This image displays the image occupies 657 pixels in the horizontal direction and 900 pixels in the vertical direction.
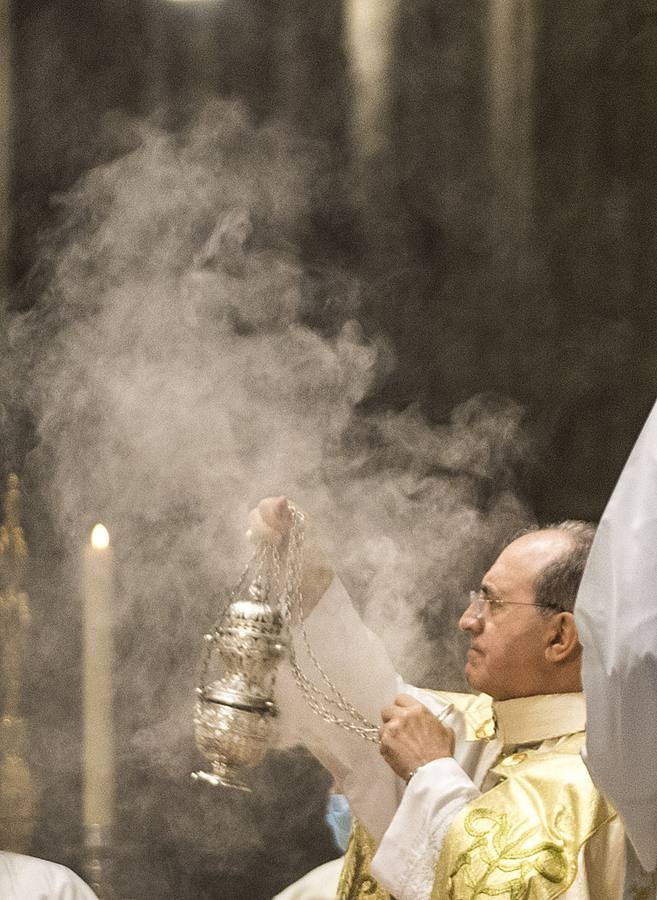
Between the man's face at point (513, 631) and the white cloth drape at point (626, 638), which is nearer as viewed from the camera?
the white cloth drape at point (626, 638)

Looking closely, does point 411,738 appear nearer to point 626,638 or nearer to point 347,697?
point 347,697

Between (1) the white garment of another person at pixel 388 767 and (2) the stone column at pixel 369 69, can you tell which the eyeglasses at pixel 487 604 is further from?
(2) the stone column at pixel 369 69

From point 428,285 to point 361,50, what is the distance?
0.71m

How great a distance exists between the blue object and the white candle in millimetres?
614

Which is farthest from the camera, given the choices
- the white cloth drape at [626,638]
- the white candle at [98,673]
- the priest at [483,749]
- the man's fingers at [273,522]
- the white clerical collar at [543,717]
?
the white candle at [98,673]

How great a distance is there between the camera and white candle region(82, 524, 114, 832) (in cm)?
363

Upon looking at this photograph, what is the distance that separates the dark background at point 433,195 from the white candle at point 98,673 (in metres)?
0.32

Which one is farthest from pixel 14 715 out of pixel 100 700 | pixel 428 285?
pixel 428 285

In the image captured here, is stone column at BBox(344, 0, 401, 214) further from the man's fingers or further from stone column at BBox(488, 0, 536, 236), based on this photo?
the man's fingers

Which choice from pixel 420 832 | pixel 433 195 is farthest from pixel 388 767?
pixel 433 195

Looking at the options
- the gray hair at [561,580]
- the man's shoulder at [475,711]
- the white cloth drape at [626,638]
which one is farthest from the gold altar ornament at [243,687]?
the white cloth drape at [626,638]

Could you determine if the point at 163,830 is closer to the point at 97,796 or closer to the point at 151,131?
the point at 97,796

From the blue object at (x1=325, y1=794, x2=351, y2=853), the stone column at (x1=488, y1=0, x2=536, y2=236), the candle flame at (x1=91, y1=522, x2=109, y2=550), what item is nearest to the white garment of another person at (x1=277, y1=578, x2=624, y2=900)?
the candle flame at (x1=91, y1=522, x2=109, y2=550)

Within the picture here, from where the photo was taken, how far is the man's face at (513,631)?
2.93m
